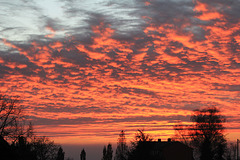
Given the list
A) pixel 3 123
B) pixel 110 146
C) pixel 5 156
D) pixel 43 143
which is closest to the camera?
pixel 5 156

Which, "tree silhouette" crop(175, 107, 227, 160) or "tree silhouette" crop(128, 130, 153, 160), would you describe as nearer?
"tree silhouette" crop(128, 130, 153, 160)

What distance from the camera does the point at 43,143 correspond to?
3327 inches

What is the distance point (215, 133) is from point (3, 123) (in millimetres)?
52597

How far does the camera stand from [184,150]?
297ft

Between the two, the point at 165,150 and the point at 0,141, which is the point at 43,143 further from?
the point at 0,141

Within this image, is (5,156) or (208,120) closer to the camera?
(5,156)

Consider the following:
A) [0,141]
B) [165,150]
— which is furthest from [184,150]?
[0,141]

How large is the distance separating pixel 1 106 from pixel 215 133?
52694 mm

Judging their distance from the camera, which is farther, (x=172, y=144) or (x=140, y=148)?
(x=172, y=144)

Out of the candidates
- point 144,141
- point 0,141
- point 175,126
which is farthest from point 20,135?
point 175,126

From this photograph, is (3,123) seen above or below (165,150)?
above

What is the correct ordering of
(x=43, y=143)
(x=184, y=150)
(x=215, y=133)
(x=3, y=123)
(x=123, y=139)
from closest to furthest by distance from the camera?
(x=3, y=123) < (x=215, y=133) < (x=43, y=143) < (x=184, y=150) < (x=123, y=139)

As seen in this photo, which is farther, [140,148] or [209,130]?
[209,130]

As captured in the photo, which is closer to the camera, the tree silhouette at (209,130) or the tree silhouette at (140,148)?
the tree silhouette at (140,148)
